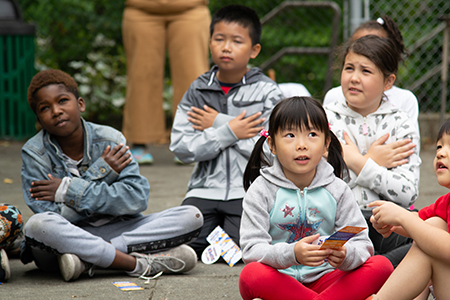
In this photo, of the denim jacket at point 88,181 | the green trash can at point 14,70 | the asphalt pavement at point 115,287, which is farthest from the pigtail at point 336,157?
the green trash can at point 14,70

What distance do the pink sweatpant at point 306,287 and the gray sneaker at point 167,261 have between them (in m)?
0.72

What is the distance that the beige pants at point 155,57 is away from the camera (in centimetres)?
524

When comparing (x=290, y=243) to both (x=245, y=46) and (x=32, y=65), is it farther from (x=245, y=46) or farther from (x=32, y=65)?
(x=32, y=65)

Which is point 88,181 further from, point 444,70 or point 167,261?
point 444,70

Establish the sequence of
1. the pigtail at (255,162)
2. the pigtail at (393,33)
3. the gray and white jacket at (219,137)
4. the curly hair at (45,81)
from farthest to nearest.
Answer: the pigtail at (393,33) → the gray and white jacket at (219,137) → the curly hair at (45,81) → the pigtail at (255,162)

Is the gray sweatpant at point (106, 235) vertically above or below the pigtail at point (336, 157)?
below

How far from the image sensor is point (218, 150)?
10.8 ft

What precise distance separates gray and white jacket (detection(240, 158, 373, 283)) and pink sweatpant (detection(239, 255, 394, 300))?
0.12 ft

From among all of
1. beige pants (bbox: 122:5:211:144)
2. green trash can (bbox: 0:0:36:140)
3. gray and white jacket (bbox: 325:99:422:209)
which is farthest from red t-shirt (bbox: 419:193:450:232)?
green trash can (bbox: 0:0:36:140)

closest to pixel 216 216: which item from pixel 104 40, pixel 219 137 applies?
pixel 219 137

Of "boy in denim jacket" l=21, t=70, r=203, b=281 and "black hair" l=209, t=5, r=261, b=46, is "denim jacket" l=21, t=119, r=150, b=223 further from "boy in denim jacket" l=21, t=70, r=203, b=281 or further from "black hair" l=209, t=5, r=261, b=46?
"black hair" l=209, t=5, r=261, b=46

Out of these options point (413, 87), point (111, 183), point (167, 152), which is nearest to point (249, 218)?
point (111, 183)

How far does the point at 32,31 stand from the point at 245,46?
4.02 m

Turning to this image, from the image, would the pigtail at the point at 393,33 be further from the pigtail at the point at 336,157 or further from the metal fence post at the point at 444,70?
the metal fence post at the point at 444,70
